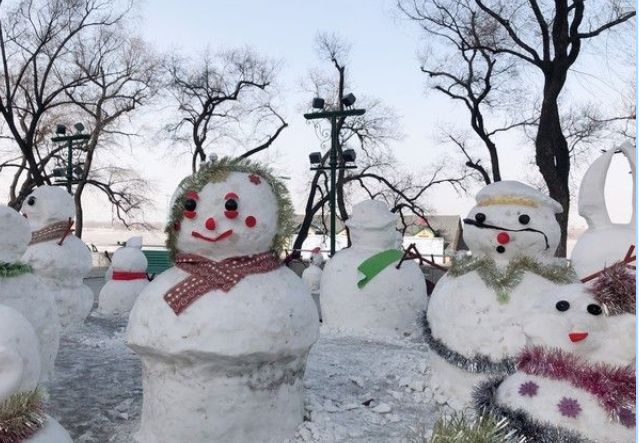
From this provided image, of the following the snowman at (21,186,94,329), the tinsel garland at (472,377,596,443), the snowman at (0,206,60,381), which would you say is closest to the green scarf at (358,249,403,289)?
the snowman at (21,186,94,329)

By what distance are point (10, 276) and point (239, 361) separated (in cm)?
238

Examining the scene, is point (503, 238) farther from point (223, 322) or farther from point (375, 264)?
point (375, 264)

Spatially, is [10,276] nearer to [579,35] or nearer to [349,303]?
[349,303]

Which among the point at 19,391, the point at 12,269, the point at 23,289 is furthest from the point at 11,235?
the point at 19,391

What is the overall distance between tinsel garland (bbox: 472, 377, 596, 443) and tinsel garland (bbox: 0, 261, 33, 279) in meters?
3.95

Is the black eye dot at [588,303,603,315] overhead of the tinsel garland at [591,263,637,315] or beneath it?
beneath

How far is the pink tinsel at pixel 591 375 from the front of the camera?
11.4 ft

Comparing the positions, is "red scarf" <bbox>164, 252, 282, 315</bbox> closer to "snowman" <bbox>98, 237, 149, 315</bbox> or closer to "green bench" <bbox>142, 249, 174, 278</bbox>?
"snowman" <bbox>98, 237, 149, 315</bbox>

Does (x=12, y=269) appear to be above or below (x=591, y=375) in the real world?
above

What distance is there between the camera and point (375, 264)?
890 cm

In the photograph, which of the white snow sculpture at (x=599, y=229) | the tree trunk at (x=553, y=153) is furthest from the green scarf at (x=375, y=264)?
the tree trunk at (x=553, y=153)

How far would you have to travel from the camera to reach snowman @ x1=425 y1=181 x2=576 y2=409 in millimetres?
5371

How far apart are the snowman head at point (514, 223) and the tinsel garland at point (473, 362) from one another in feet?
3.08

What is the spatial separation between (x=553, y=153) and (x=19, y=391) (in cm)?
1268
